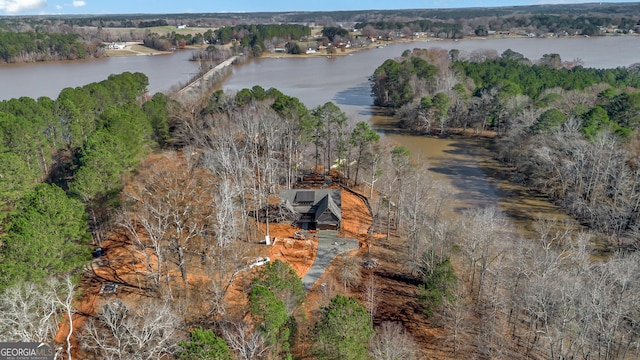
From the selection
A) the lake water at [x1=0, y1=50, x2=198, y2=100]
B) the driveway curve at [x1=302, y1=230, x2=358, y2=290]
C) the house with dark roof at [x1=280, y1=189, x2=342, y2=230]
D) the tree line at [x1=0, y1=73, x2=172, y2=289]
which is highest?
the lake water at [x1=0, y1=50, x2=198, y2=100]

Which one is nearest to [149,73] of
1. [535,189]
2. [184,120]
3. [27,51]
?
[27,51]

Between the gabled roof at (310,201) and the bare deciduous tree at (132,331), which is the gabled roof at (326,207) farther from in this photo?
the bare deciduous tree at (132,331)

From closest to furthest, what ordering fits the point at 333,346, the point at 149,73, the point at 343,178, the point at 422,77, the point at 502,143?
the point at 333,346 < the point at 343,178 < the point at 502,143 < the point at 422,77 < the point at 149,73

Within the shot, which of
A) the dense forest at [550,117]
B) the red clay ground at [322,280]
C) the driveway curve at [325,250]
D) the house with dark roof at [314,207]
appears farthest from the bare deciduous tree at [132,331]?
the dense forest at [550,117]

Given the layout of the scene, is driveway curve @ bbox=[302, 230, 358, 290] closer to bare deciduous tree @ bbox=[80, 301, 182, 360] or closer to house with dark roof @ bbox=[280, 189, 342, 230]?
house with dark roof @ bbox=[280, 189, 342, 230]

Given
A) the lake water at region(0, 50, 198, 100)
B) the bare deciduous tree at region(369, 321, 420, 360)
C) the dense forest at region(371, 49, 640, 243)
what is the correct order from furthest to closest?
1. the lake water at region(0, 50, 198, 100)
2. the dense forest at region(371, 49, 640, 243)
3. the bare deciduous tree at region(369, 321, 420, 360)

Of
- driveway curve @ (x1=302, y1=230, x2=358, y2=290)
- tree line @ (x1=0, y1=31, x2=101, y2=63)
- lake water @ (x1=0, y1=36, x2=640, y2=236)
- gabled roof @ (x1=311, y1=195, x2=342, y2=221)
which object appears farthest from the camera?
tree line @ (x1=0, y1=31, x2=101, y2=63)

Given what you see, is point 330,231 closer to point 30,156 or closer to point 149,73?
point 30,156

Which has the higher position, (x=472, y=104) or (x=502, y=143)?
(x=472, y=104)

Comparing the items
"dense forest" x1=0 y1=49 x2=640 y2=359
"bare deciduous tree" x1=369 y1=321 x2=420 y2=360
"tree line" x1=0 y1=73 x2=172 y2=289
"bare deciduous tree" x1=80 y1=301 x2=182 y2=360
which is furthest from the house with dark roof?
"bare deciduous tree" x1=80 y1=301 x2=182 y2=360
